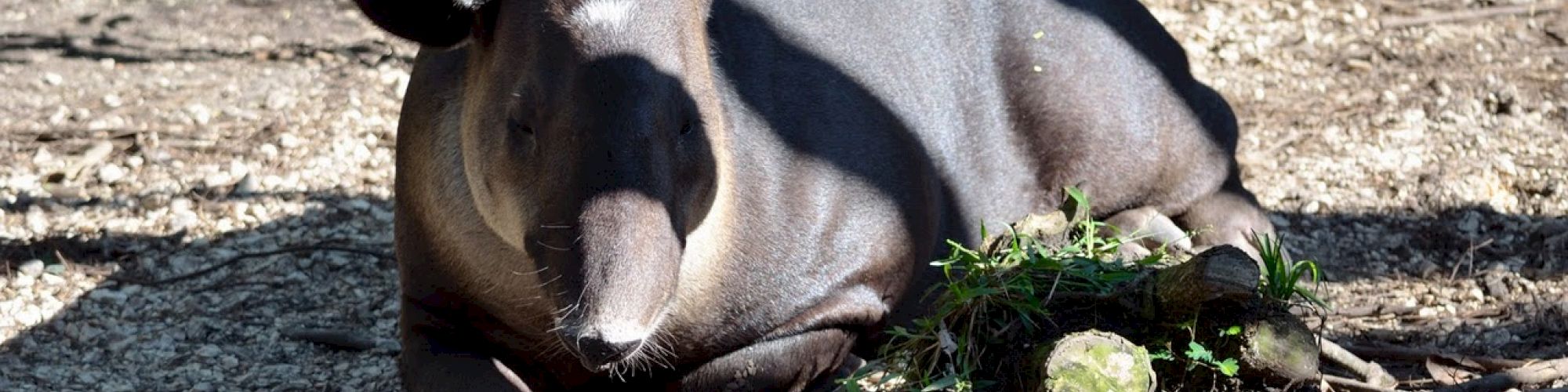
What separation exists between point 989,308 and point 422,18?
1.39 m

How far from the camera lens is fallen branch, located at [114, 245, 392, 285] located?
18.7 ft

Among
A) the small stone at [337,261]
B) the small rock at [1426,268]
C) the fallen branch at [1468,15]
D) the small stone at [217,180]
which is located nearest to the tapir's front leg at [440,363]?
the small stone at [337,261]

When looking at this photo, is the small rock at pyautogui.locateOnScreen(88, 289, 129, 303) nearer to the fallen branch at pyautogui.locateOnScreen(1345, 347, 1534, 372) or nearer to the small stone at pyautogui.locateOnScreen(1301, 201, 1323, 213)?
the fallen branch at pyautogui.locateOnScreen(1345, 347, 1534, 372)

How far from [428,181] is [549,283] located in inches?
38.3

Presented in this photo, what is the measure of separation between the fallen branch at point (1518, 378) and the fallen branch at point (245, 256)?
343 cm

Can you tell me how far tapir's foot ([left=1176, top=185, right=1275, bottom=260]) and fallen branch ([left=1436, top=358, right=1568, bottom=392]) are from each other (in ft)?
4.61

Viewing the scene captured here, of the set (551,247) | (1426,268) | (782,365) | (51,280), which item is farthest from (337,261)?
(1426,268)

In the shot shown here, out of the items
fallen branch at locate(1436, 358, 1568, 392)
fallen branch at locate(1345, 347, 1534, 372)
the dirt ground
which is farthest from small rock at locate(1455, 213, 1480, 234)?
fallen branch at locate(1436, 358, 1568, 392)

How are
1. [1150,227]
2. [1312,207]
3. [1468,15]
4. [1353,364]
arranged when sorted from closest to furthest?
[1353,364], [1150,227], [1312,207], [1468,15]

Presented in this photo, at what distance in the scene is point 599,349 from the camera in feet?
11.0

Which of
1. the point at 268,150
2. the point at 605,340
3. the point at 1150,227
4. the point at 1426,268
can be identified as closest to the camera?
the point at 605,340

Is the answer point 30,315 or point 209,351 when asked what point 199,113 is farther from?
point 209,351

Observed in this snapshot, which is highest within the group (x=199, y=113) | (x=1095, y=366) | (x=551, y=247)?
(x=551, y=247)

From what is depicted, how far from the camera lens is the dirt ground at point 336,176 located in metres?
5.27
